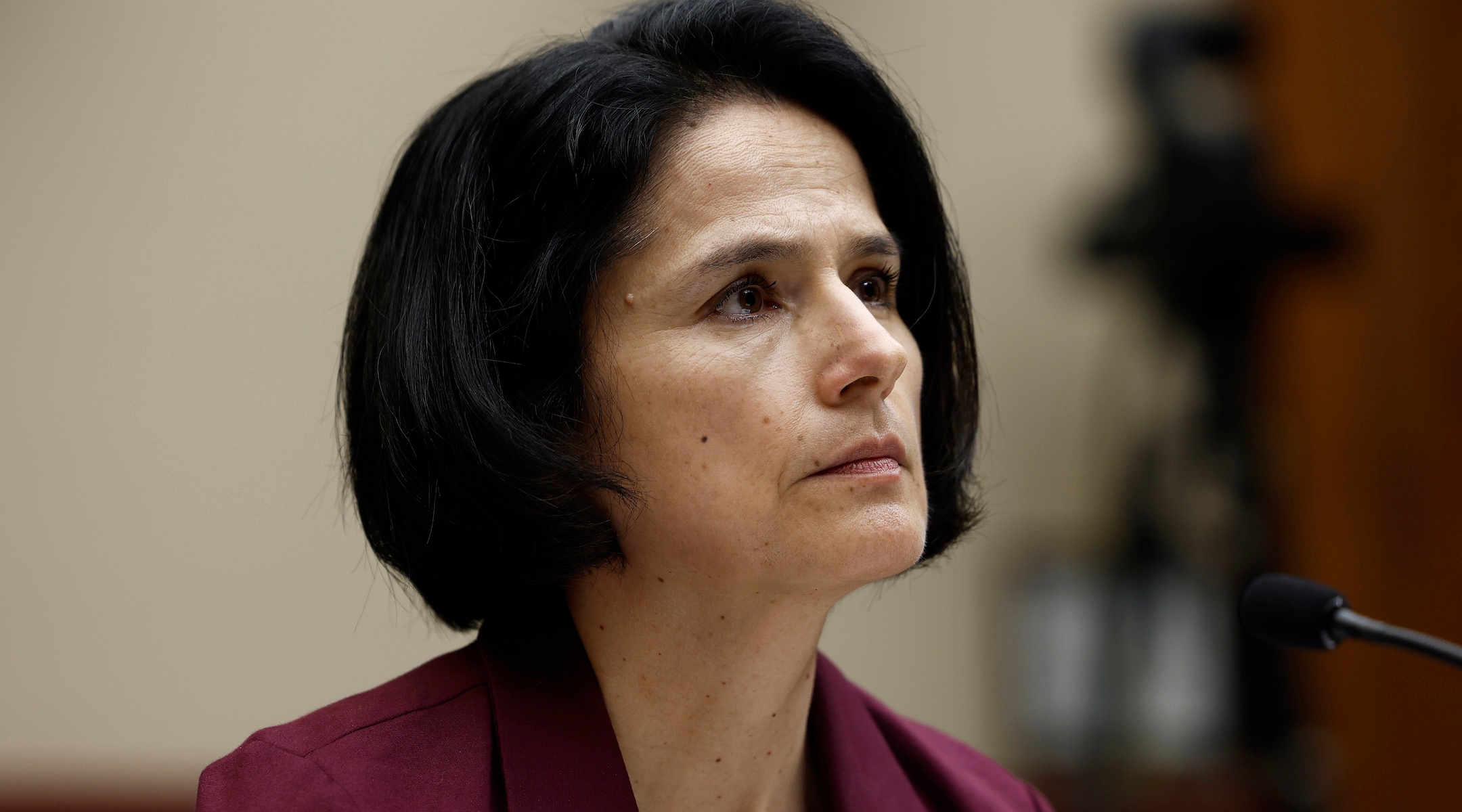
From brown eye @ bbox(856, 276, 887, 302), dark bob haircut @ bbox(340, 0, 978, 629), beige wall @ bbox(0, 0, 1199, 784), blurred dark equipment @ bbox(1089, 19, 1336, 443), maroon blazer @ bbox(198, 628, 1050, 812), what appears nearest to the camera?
maroon blazer @ bbox(198, 628, 1050, 812)

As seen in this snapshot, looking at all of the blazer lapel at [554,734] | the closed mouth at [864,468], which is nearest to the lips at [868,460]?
the closed mouth at [864,468]

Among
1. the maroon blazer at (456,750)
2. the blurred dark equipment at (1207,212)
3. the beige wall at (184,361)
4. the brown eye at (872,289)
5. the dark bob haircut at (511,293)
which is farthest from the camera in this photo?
the blurred dark equipment at (1207,212)

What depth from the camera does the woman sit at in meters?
1.24

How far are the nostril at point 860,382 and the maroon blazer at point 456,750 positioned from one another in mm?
402

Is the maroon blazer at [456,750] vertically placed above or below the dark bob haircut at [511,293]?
below

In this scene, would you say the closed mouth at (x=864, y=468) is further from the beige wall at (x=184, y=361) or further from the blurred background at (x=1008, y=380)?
the beige wall at (x=184, y=361)

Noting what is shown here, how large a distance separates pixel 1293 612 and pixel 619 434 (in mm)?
707

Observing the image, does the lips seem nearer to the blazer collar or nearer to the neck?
the neck

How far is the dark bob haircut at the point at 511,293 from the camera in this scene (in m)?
1.28

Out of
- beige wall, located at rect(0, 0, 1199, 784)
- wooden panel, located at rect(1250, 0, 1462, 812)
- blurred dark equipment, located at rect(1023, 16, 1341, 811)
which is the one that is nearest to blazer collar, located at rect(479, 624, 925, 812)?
beige wall, located at rect(0, 0, 1199, 784)

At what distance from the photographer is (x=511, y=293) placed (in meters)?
1.33

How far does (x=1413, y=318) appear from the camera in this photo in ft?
10.8

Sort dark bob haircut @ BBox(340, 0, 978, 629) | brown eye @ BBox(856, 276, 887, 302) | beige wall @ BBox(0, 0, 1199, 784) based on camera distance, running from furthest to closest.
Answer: beige wall @ BBox(0, 0, 1199, 784) < brown eye @ BBox(856, 276, 887, 302) < dark bob haircut @ BBox(340, 0, 978, 629)

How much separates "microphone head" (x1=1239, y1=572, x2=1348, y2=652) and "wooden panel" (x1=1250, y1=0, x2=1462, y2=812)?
6.91 feet
